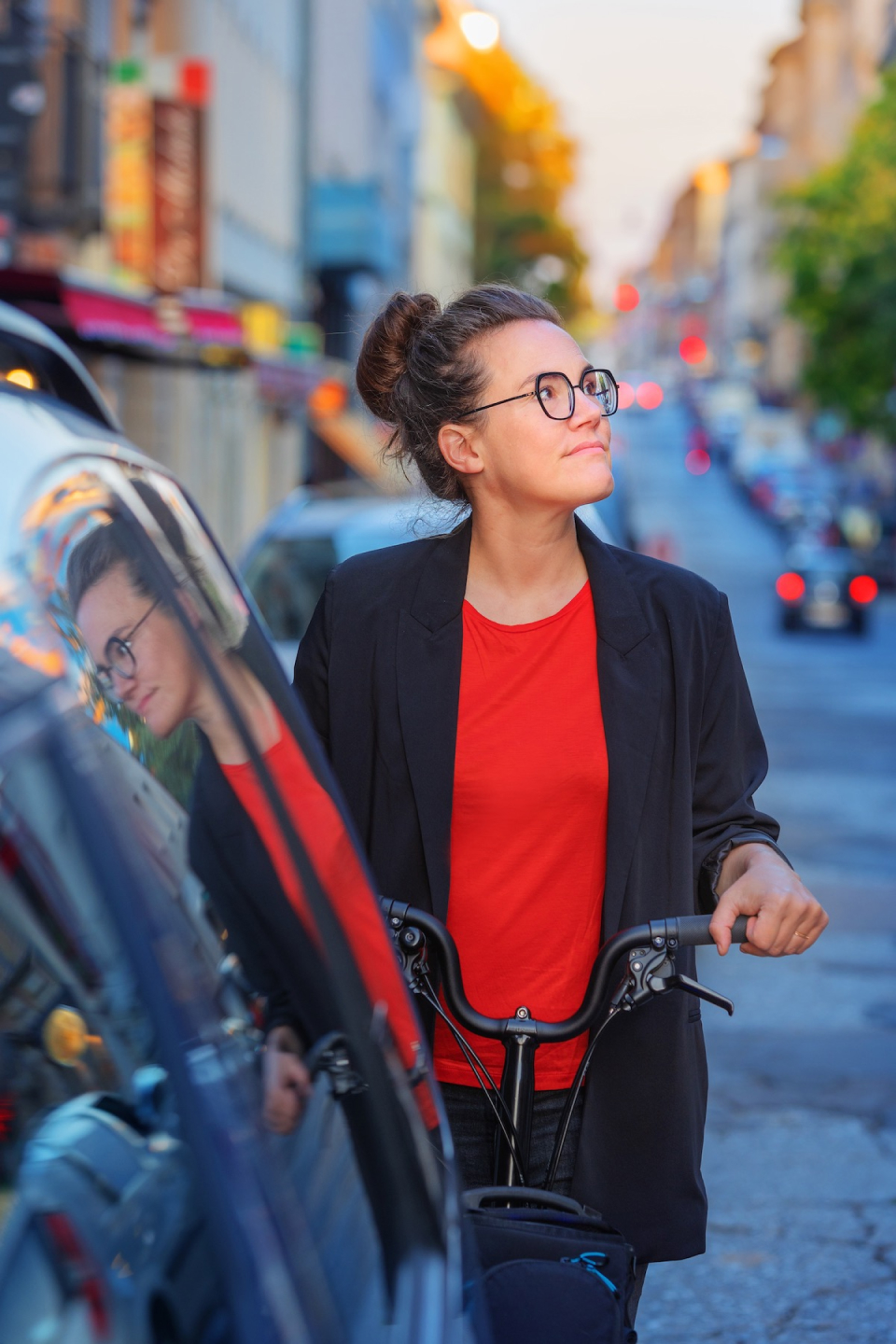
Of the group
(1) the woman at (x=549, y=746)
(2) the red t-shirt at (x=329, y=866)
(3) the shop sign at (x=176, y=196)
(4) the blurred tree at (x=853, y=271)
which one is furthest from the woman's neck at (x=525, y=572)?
(4) the blurred tree at (x=853, y=271)

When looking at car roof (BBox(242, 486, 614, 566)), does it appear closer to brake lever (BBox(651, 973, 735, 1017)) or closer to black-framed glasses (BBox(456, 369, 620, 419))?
black-framed glasses (BBox(456, 369, 620, 419))

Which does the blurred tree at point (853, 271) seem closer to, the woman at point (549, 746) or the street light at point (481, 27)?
the street light at point (481, 27)

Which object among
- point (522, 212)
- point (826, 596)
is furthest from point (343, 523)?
point (522, 212)

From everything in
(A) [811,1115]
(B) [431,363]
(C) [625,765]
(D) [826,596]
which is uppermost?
(B) [431,363]

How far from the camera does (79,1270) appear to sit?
1.12 meters

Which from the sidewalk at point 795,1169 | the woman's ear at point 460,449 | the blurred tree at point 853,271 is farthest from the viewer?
the blurred tree at point 853,271

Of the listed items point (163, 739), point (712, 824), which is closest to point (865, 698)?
point (712, 824)

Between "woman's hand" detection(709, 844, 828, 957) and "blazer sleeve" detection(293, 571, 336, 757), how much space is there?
595 mm

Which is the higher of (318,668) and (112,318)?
(318,668)

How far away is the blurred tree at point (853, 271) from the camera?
36.6 meters

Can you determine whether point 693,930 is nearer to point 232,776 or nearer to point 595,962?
point 595,962

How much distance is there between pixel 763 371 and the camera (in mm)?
116625

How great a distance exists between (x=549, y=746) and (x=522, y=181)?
224 feet

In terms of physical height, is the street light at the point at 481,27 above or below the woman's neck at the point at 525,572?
above
